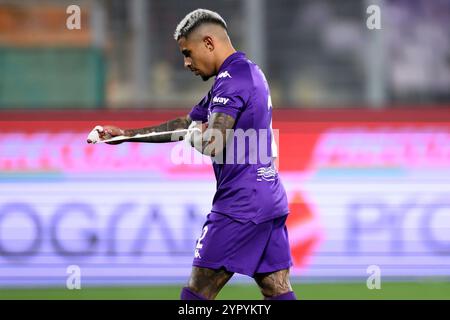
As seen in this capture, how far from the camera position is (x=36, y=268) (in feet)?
29.3

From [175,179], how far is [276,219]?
388 centimetres

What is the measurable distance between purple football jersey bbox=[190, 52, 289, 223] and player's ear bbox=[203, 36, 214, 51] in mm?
109

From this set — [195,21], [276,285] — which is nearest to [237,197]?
[276,285]

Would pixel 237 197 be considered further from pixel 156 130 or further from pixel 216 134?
pixel 156 130

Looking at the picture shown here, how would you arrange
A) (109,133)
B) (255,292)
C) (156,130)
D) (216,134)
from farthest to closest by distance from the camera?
(255,292), (156,130), (109,133), (216,134)

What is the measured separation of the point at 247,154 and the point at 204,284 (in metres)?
0.72


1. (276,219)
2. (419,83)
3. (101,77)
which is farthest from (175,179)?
(419,83)

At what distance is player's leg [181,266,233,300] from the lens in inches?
207

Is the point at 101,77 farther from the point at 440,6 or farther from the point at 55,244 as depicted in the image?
the point at 440,6

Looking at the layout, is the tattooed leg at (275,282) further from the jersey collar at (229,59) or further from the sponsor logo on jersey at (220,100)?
the jersey collar at (229,59)

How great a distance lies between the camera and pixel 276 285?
5.34 m

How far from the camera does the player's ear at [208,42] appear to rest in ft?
17.4

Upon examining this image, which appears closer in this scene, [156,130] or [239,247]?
[239,247]

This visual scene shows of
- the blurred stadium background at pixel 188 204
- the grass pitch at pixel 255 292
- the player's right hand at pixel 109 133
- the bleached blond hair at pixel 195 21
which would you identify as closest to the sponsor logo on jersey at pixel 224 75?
the bleached blond hair at pixel 195 21
